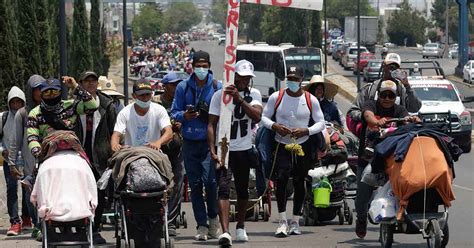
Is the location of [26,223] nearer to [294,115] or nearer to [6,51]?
[294,115]

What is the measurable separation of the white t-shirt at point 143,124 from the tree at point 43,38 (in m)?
28.3

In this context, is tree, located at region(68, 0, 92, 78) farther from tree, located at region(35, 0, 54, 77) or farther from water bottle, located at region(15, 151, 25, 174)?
water bottle, located at region(15, 151, 25, 174)

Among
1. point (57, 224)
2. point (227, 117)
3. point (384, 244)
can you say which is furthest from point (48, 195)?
point (384, 244)

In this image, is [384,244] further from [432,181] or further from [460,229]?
[460,229]

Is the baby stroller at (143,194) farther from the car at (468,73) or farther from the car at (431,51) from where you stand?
the car at (431,51)

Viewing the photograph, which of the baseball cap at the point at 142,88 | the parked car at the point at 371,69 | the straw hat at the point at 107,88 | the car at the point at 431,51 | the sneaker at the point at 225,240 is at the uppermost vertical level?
the baseball cap at the point at 142,88

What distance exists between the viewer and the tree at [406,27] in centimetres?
→ 14600

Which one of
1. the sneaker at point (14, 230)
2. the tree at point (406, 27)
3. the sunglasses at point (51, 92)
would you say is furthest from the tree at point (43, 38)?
the tree at point (406, 27)

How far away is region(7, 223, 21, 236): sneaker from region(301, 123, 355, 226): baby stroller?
364cm

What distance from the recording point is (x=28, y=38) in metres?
39.9

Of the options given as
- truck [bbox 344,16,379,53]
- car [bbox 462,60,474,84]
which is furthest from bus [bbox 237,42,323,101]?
truck [bbox 344,16,379,53]

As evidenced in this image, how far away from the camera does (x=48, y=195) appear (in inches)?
434

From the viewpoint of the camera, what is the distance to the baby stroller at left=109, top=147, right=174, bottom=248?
11.3 meters

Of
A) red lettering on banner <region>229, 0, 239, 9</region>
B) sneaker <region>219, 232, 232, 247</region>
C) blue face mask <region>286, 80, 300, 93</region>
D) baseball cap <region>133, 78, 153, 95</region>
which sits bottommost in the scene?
sneaker <region>219, 232, 232, 247</region>
